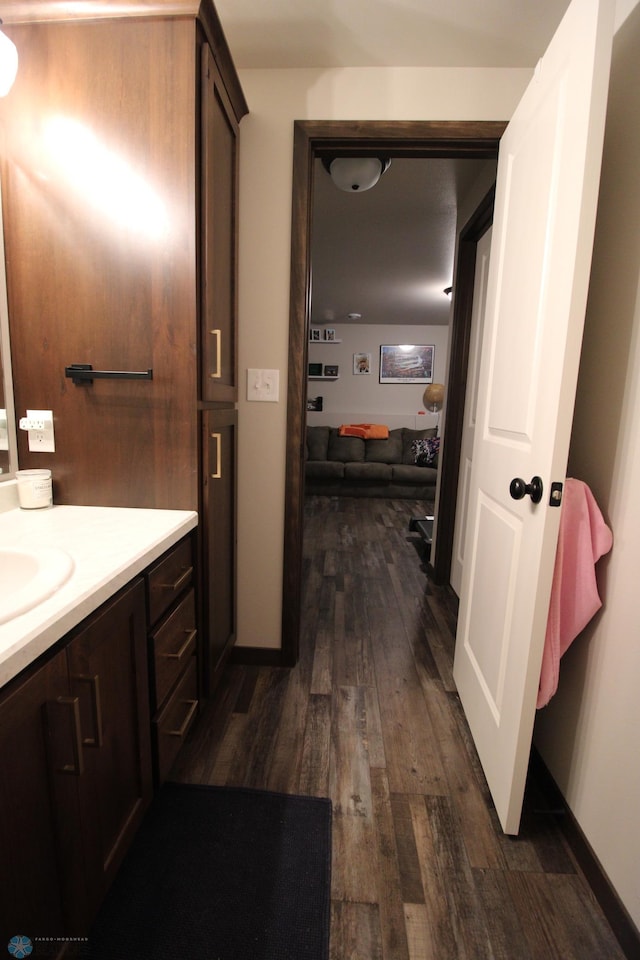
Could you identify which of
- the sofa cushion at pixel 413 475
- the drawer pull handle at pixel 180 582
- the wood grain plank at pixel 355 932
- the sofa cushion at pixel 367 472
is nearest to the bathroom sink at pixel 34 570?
the drawer pull handle at pixel 180 582

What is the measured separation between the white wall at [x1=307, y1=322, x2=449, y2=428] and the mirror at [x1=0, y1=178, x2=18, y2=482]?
514cm

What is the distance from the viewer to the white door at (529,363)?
2.96 ft

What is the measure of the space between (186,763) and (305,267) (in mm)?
1825

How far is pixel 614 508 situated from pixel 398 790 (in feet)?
3.41

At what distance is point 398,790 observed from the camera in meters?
1.24

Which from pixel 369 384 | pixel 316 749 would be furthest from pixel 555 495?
pixel 369 384

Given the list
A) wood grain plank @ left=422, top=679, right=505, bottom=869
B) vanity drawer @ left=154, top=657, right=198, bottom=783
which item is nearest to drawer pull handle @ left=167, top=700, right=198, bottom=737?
vanity drawer @ left=154, top=657, right=198, bottom=783

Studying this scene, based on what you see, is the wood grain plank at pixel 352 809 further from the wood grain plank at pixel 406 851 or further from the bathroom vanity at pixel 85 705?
the bathroom vanity at pixel 85 705

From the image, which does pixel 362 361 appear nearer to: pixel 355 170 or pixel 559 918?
pixel 355 170

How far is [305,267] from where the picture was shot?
5.25 ft

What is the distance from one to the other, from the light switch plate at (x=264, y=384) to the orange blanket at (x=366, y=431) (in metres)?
4.22

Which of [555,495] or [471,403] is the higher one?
[471,403]

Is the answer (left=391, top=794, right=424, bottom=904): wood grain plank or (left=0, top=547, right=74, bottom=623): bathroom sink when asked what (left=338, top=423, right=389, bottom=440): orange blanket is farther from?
(left=0, top=547, right=74, bottom=623): bathroom sink

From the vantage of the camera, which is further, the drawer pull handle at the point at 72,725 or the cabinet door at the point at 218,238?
the cabinet door at the point at 218,238
